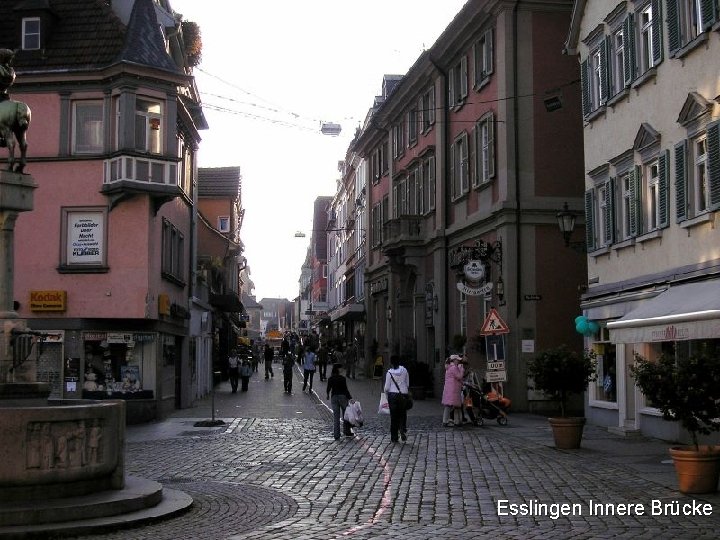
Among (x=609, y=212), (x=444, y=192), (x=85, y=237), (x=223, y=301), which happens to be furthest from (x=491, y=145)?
(x=223, y=301)

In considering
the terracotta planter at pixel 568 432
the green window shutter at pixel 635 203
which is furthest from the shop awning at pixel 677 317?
the green window shutter at pixel 635 203

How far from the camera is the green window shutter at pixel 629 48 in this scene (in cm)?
2215

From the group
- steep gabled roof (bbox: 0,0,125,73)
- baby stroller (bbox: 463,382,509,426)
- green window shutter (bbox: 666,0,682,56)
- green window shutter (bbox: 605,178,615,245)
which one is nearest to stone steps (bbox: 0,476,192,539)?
green window shutter (bbox: 666,0,682,56)

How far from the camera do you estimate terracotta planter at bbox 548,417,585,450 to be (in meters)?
19.3

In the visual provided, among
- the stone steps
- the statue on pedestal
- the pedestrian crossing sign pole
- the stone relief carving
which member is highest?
the statue on pedestal

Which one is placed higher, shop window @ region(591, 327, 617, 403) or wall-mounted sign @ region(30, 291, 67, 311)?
wall-mounted sign @ region(30, 291, 67, 311)

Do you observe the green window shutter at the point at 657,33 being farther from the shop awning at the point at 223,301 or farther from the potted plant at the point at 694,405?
the shop awning at the point at 223,301

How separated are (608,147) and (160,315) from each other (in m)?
13.6

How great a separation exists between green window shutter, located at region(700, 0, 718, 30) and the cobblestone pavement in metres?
7.70

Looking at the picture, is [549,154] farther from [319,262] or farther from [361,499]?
[319,262]

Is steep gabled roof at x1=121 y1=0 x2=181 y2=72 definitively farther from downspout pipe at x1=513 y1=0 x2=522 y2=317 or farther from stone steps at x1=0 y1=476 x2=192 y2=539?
stone steps at x1=0 y1=476 x2=192 y2=539

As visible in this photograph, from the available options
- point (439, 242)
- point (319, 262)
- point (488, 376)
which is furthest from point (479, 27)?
point (319, 262)

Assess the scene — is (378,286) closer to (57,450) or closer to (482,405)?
(482,405)

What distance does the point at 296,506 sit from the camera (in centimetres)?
1249
